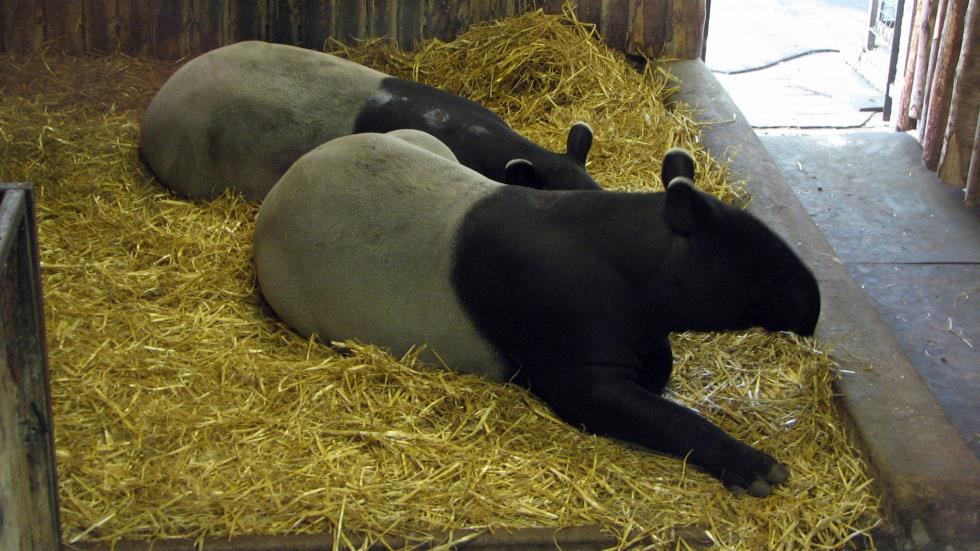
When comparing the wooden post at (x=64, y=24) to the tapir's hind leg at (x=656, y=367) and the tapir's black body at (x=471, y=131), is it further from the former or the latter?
the tapir's hind leg at (x=656, y=367)

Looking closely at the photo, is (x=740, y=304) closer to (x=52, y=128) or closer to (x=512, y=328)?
(x=512, y=328)

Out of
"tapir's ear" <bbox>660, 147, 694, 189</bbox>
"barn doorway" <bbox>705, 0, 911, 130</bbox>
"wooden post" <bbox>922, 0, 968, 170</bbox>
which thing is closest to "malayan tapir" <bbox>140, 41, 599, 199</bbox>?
"tapir's ear" <bbox>660, 147, 694, 189</bbox>

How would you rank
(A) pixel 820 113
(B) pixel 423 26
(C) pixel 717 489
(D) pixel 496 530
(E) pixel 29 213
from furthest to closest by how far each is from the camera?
(A) pixel 820 113 < (B) pixel 423 26 < (C) pixel 717 489 < (D) pixel 496 530 < (E) pixel 29 213

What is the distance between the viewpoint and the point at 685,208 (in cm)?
423

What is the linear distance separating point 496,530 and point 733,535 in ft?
2.63

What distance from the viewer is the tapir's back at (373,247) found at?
462cm

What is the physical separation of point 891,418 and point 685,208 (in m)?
1.15

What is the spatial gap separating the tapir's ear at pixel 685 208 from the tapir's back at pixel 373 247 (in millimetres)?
861

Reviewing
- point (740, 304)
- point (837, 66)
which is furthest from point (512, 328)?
point (837, 66)

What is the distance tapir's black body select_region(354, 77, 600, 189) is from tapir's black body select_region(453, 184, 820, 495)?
1.28 m

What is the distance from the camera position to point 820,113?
10.4 metres

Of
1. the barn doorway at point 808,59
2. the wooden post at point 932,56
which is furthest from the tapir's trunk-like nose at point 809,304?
the barn doorway at point 808,59

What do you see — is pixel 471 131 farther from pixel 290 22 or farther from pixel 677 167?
pixel 290 22

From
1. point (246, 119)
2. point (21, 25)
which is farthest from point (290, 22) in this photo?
point (246, 119)
